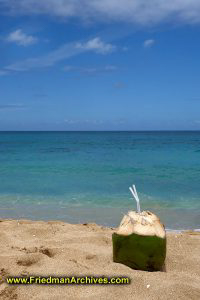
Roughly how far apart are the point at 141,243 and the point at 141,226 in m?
0.13

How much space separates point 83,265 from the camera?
9.98 feet

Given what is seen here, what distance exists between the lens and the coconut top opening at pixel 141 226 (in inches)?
111

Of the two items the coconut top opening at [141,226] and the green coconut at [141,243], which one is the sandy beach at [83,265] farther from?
the coconut top opening at [141,226]

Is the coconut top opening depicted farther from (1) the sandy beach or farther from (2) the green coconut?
(1) the sandy beach

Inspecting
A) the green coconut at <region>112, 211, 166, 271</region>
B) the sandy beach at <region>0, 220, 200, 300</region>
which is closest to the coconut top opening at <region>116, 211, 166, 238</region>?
the green coconut at <region>112, 211, 166, 271</region>

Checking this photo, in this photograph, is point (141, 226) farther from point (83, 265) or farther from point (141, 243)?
point (83, 265)

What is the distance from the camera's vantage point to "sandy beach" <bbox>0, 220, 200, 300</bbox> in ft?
8.27

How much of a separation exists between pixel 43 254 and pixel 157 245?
1087 mm

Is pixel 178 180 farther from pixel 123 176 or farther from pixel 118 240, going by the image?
pixel 118 240

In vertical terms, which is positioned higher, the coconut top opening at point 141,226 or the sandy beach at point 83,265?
the coconut top opening at point 141,226

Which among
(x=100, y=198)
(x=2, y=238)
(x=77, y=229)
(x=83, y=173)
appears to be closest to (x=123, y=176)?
(x=83, y=173)

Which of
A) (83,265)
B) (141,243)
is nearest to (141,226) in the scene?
(141,243)

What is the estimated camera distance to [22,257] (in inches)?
125

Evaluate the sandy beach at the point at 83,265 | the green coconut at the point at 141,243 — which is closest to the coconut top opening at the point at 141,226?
the green coconut at the point at 141,243
